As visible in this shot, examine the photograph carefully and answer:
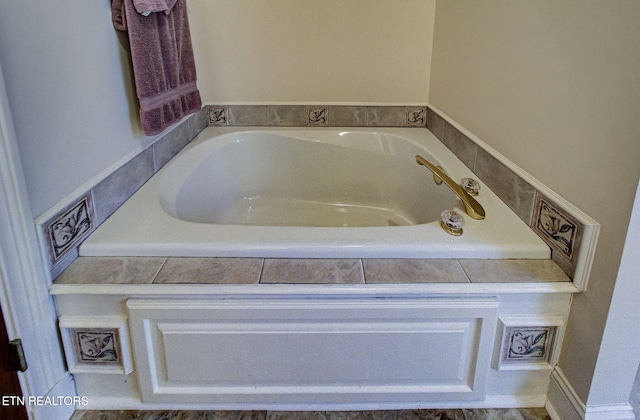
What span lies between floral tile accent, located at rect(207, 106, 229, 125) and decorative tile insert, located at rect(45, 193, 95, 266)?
128cm

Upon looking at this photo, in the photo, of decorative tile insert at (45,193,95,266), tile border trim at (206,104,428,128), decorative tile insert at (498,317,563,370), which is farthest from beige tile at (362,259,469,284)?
tile border trim at (206,104,428,128)

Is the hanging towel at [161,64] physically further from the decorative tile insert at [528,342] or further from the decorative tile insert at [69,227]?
the decorative tile insert at [528,342]

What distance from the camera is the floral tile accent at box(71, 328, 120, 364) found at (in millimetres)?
1169

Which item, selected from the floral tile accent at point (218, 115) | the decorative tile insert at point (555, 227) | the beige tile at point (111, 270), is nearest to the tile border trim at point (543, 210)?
the decorative tile insert at point (555, 227)

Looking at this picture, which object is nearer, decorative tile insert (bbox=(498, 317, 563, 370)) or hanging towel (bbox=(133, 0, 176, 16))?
decorative tile insert (bbox=(498, 317, 563, 370))

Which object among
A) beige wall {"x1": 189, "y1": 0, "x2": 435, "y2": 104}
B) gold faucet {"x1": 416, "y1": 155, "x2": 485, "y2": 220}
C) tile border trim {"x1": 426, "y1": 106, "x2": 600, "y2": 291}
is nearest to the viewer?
tile border trim {"x1": 426, "y1": 106, "x2": 600, "y2": 291}

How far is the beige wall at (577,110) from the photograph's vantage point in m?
0.98

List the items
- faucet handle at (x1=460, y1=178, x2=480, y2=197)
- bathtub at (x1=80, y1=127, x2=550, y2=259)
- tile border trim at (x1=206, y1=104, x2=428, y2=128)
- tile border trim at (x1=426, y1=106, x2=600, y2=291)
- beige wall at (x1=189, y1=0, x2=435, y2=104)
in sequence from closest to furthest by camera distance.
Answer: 1. tile border trim at (x1=426, y1=106, x2=600, y2=291)
2. bathtub at (x1=80, y1=127, x2=550, y2=259)
3. faucet handle at (x1=460, y1=178, x2=480, y2=197)
4. beige wall at (x1=189, y1=0, x2=435, y2=104)
5. tile border trim at (x1=206, y1=104, x2=428, y2=128)

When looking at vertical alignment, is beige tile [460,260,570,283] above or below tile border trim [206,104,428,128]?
below

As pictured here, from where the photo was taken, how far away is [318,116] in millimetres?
2486

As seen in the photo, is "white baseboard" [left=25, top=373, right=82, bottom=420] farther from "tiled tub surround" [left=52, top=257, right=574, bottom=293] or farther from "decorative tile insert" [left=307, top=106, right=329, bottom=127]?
"decorative tile insert" [left=307, top=106, right=329, bottom=127]

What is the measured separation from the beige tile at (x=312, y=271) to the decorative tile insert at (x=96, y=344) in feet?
1.29

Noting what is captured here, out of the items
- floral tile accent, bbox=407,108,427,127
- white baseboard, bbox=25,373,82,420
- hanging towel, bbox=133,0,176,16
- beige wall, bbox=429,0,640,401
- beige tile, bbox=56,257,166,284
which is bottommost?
white baseboard, bbox=25,373,82,420

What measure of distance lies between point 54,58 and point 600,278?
1421 mm
